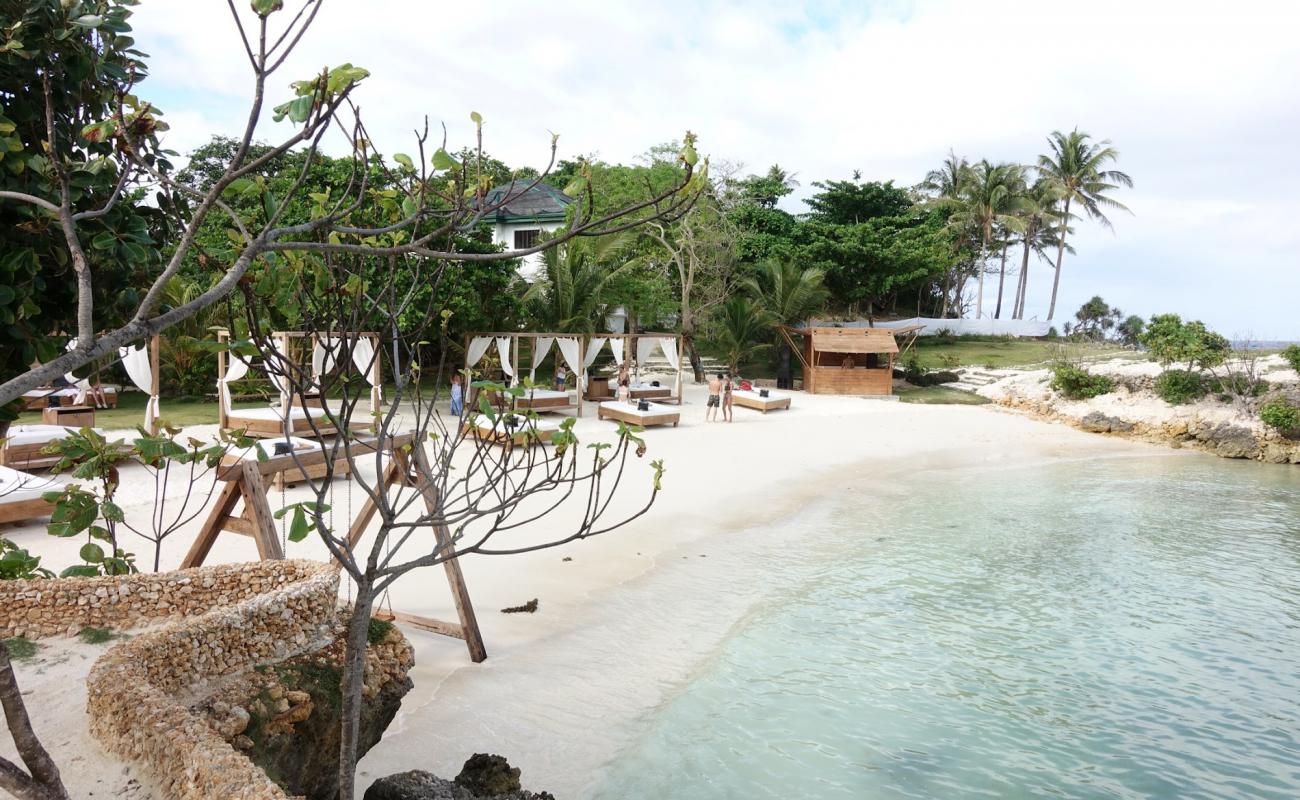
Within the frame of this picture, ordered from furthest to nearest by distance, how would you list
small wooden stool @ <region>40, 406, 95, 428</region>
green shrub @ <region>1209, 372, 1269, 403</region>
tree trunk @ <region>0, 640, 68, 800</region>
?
green shrub @ <region>1209, 372, 1269, 403</region>, small wooden stool @ <region>40, 406, 95, 428</region>, tree trunk @ <region>0, 640, 68, 800</region>

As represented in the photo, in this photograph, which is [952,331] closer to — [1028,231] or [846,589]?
[1028,231]

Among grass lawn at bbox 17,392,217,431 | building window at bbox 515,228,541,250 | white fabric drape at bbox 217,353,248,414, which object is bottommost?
grass lawn at bbox 17,392,217,431

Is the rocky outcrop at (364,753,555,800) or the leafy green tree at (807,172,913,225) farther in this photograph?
the leafy green tree at (807,172,913,225)

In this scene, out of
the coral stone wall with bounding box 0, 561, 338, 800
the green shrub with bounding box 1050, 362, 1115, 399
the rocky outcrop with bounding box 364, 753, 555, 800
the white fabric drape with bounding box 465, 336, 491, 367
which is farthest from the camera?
the green shrub with bounding box 1050, 362, 1115, 399

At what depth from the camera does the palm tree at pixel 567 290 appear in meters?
20.2

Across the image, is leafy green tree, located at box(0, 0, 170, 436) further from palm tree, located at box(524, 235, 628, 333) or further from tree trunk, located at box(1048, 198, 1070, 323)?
tree trunk, located at box(1048, 198, 1070, 323)

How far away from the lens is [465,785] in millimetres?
3973

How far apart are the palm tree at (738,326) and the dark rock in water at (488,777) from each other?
71.2 feet

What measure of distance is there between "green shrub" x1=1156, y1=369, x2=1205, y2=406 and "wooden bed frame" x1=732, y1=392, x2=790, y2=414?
9723 mm

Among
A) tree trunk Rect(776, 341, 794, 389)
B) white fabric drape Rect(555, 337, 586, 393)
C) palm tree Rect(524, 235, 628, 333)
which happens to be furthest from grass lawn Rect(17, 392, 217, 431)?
tree trunk Rect(776, 341, 794, 389)

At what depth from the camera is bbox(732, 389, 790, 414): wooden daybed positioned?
20586mm

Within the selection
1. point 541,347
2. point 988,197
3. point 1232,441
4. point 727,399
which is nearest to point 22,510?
point 541,347

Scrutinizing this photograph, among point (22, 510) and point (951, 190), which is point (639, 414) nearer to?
point (22, 510)

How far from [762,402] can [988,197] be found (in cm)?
2341
